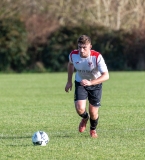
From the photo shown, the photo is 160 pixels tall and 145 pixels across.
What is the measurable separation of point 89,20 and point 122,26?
240cm

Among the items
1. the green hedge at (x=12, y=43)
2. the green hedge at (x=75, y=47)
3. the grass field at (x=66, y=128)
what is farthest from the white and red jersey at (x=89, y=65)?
the green hedge at (x=75, y=47)

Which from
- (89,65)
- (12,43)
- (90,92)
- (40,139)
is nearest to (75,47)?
(12,43)

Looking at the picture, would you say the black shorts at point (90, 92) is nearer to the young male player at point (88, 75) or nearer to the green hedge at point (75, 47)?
the young male player at point (88, 75)

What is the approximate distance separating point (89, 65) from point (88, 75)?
0.80ft

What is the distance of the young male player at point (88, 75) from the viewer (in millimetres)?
8875

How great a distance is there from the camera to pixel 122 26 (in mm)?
40188

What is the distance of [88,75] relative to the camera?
9227mm

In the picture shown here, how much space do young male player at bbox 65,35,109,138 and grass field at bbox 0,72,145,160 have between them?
45 centimetres

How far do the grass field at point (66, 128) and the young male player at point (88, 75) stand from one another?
451 millimetres

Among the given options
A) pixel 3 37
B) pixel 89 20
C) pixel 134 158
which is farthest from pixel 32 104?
pixel 89 20

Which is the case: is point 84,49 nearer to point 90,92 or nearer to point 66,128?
point 90,92

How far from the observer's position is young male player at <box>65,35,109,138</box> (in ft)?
29.1

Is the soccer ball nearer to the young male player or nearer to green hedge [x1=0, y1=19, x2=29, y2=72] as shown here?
the young male player

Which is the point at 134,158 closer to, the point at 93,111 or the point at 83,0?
the point at 93,111
